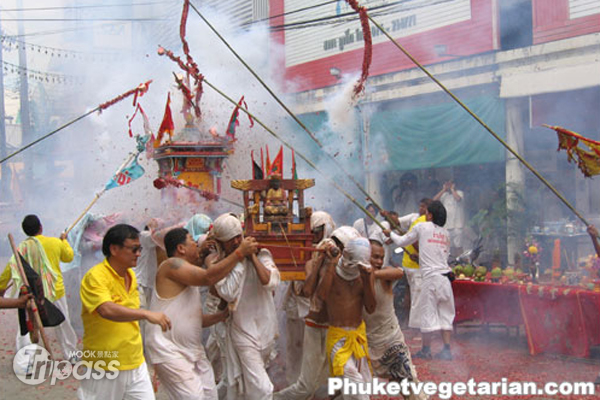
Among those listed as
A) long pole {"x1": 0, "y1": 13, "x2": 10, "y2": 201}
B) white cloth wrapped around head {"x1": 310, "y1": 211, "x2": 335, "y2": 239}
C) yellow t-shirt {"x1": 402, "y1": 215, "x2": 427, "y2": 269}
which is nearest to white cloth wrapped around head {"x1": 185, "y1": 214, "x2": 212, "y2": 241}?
white cloth wrapped around head {"x1": 310, "y1": 211, "x2": 335, "y2": 239}

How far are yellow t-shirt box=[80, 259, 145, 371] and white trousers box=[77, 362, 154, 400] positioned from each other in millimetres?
66

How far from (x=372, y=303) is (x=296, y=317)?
1.22 m

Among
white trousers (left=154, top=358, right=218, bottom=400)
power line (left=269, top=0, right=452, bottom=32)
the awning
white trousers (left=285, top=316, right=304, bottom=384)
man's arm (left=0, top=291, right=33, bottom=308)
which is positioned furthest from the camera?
power line (left=269, top=0, right=452, bottom=32)

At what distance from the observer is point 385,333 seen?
5.27 m

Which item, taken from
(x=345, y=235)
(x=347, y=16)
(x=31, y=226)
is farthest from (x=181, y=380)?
(x=347, y=16)

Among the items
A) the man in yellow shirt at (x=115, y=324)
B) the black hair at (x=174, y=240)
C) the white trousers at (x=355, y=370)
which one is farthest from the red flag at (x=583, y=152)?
the man in yellow shirt at (x=115, y=324)

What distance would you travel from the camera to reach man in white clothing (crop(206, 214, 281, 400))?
193 inches

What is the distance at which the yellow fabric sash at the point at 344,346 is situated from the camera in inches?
186

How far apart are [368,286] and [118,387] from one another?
1809mm

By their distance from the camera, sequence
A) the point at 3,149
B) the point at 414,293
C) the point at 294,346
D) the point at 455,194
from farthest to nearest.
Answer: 1. the point at 3,149
2. the point at 455,194
3. the point at 414,293
4. the point at 294,346

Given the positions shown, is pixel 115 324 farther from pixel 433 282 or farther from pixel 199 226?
pixel 433 282

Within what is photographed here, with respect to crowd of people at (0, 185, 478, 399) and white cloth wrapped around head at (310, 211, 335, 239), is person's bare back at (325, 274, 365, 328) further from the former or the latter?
white cloth wrapped around head at (310, 211, 335, 239)

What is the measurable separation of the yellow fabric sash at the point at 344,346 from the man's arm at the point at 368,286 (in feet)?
0.65

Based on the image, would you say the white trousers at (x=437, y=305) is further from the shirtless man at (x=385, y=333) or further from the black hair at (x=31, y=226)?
the black hair at (x=31, y=226)
